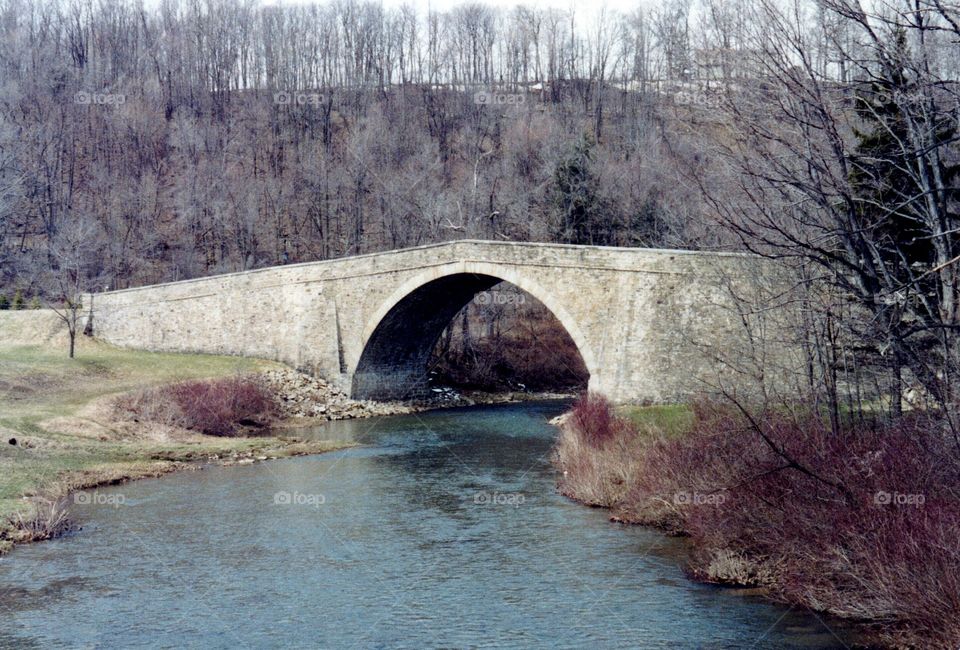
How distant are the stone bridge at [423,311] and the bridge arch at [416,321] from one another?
55 mm

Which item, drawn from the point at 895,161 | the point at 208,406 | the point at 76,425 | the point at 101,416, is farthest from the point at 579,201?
the point at 895,161

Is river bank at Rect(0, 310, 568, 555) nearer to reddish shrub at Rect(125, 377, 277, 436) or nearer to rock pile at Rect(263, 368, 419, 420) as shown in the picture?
rock pile at Rect(263, 368, 419, 420)

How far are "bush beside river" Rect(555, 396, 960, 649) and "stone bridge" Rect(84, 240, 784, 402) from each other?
644 cm

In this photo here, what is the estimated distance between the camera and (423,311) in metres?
36.4

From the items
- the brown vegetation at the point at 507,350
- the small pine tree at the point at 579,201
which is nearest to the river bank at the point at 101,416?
the brown vegetation at the point at 507,350

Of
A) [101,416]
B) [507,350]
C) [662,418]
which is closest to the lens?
[662,418]

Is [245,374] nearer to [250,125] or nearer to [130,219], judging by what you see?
[130,219]

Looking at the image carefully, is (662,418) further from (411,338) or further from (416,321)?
(411,338)

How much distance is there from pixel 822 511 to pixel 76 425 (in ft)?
61.1

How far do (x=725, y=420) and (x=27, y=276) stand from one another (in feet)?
141

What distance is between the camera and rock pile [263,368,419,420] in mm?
33344

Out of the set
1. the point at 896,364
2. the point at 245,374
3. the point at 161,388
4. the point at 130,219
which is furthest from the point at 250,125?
the point at 896,364

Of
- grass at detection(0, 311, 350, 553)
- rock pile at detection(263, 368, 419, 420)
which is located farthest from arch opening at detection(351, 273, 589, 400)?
grass at detection(0, 311, 350, 553)

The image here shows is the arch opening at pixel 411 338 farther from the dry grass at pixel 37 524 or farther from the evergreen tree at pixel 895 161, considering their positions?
the evergreen tree at pixel 895 161
